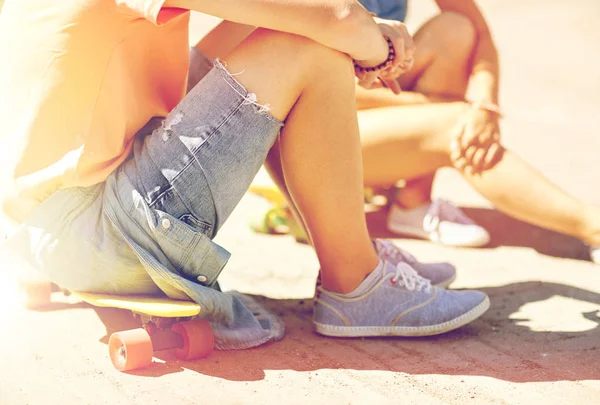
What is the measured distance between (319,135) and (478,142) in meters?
1.02

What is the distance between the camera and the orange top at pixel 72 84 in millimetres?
1797

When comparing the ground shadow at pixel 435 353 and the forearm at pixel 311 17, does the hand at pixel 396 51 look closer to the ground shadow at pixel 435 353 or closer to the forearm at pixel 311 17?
the forearm at pixel 311 17

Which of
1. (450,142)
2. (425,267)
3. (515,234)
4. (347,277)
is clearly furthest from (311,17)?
(515,234)

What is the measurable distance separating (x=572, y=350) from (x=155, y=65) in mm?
1336

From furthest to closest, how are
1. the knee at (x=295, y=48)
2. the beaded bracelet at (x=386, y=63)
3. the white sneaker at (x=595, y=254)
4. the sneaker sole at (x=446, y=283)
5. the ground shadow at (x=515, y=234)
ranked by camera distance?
the ground shadow at (x=515, y=234) → the white sneaker at (x=595, y=254) → the sneaker sole at (x=446, y=283) → the beaded bracelet at (x=386, y=63) → the knee at (x=295, y=48)

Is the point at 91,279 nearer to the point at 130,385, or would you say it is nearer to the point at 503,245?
the point at 130,385

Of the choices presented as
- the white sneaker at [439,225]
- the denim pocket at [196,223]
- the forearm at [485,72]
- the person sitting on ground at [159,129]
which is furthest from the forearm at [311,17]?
the white sneaker at [439,225]

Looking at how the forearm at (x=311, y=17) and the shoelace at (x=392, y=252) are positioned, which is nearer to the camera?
the forearm at (x=311, y=17)

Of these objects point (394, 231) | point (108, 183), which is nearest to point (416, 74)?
point (394, 231)

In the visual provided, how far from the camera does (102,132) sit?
184cm

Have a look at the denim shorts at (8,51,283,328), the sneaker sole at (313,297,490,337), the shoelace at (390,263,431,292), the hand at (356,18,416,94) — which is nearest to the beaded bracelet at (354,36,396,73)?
the hand at (356,18,416,94)

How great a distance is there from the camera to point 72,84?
1.82 meters

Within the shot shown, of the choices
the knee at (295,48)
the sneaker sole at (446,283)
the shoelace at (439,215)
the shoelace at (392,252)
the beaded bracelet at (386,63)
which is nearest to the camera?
the knee at (295,48)

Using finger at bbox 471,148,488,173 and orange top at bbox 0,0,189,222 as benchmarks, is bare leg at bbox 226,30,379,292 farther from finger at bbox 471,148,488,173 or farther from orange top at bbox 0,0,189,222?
finger at bbox 471,148,488,173
